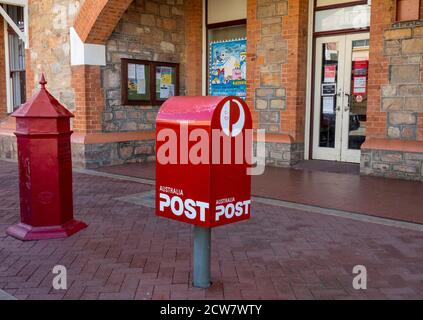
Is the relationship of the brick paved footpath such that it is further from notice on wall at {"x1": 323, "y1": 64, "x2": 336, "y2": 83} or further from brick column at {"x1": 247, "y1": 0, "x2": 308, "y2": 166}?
notice on wall at {"x1": 323, "y1": 64, "x2": 336, "y2": 83}

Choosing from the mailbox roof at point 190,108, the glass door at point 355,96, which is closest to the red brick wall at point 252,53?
the glass door at point 355,96

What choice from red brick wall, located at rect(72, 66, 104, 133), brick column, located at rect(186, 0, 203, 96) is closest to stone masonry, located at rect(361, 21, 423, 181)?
brick column, located at rect(186, 0, 203, 96)

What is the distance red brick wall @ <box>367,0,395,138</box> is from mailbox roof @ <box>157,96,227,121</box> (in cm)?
490

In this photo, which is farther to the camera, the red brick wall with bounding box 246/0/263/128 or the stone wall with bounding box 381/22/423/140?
the red brick wall with bounding box 246/0/263/128

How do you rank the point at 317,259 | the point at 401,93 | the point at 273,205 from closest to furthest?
Answer: the point at 317,259 → the point at 273,205 → the point at 401,93

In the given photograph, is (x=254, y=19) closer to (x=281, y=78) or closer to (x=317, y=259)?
(x=281, y=78)

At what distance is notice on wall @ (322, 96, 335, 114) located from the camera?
851 centimetres

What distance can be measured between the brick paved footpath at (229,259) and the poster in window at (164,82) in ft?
16.1

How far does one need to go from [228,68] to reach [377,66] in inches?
141

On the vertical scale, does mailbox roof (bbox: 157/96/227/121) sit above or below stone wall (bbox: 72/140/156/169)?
above

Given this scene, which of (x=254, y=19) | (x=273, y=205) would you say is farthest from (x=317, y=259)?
(x=254, y=19)

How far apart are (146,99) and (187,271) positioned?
647 cm

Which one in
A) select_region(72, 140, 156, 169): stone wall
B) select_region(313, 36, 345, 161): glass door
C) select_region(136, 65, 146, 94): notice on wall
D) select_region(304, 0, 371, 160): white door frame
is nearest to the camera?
select_region(313, 36, 345, 161): glass door
